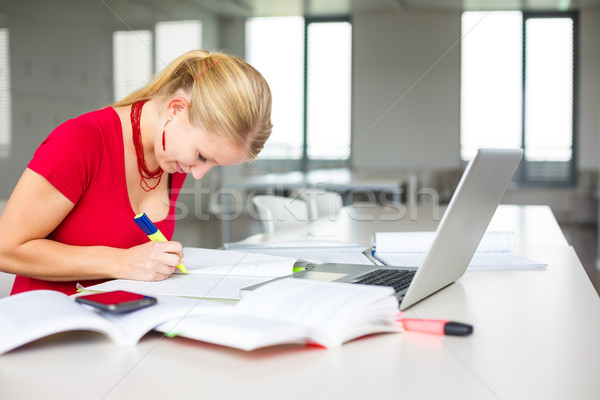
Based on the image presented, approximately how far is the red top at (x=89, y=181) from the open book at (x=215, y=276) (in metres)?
0.18

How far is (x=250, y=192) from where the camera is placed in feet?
23.7

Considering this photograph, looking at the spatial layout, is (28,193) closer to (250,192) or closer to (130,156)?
(130,156)

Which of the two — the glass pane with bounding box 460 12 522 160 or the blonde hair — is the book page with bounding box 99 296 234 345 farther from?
the glass pane with bounding box 460 12 522 160

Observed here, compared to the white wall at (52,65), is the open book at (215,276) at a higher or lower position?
lower

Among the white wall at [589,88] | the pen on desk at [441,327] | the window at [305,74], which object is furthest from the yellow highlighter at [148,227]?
the white wall at [589,88]

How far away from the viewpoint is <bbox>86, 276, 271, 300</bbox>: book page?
89 centimetres

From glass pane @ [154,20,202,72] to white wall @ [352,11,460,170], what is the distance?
7.56ft

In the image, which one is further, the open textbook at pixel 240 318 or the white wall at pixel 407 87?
the white wall at pixel 407 87

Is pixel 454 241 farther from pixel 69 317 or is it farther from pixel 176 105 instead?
pixel 176 105

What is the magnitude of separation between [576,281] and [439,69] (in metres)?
7.60

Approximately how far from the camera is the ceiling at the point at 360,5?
770 cm

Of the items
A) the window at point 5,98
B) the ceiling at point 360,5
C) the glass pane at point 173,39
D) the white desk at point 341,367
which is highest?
the ceiling at point 360,5

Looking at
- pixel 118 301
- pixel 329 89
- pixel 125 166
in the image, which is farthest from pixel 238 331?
pixel 329 89

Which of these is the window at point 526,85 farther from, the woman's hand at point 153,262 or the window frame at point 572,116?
the woman's hand at point 153,262
